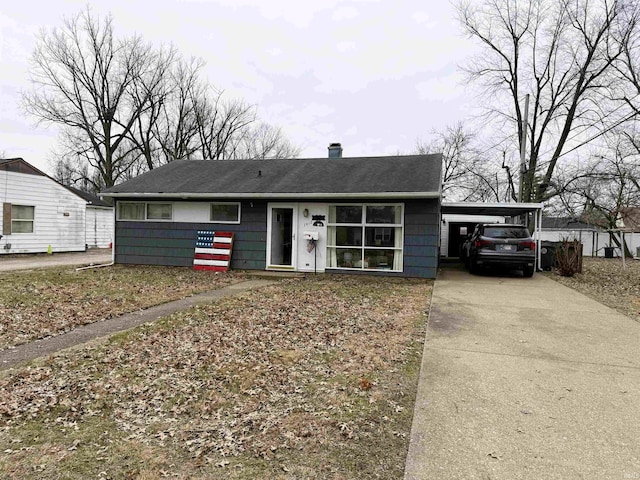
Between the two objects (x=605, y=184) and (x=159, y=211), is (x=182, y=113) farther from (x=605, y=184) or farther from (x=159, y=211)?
(x=605, y=184)

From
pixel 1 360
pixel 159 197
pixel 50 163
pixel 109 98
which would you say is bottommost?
pixel 1 360

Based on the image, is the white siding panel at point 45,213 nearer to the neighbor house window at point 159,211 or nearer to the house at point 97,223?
the house at point 97,223

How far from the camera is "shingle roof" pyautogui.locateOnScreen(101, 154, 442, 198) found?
10648 mm

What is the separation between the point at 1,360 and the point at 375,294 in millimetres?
6080

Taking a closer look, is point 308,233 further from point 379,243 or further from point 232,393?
point 232,393

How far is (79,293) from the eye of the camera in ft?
25.4

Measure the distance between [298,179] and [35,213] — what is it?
1174cm

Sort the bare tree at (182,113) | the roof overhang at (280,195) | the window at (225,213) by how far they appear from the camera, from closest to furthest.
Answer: the roof overhang at (280,195), the window at (225,213), the bare tree at (182,113)

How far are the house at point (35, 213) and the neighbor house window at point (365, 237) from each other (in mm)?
12826

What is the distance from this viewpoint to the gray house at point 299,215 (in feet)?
35.0

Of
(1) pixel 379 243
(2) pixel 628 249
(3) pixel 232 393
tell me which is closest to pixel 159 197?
(1) pixel 379 243

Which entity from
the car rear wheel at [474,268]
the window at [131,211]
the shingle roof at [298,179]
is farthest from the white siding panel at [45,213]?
the car rear wheel at [474,268]

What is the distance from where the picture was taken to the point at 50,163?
36.3m

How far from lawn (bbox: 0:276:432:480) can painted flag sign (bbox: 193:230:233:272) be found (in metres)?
6.36
